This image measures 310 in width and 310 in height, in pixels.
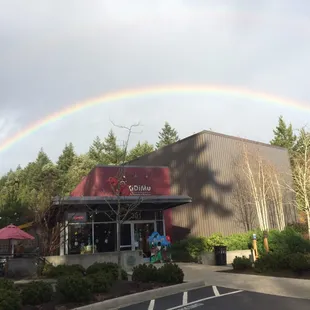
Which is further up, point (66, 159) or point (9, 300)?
point (66, 159)

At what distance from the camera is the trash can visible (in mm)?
19044

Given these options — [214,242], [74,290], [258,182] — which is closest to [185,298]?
[74,290]

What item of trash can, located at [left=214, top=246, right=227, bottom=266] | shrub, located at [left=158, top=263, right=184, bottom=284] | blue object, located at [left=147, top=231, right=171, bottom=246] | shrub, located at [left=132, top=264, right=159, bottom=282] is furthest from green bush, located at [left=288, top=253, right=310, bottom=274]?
blue object, located at [left=147, top=231, right=171, bottom=246]

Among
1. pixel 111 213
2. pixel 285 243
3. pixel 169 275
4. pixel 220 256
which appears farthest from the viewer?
pixel 111 213

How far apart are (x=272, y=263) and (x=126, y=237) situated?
10704 mm

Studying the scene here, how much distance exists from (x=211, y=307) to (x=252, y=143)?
21.2 m

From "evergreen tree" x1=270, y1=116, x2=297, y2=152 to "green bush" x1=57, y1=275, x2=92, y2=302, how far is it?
51.0m

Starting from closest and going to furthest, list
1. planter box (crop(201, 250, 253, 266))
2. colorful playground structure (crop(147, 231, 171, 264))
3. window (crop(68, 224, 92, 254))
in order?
planter box (crop(201, 250, 253, 266)) → colorful playground structure (crop(147, 231, 171, 264)) → window (crop(68, 224, 92, 254))

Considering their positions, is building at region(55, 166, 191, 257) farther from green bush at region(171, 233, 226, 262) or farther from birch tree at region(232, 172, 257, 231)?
birch tree at region(232, 172, 257, 231)

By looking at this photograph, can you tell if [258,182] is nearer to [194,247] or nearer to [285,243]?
[285,243]

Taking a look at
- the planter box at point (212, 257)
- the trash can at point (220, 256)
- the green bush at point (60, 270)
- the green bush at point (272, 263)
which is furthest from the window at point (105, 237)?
the green bush at point (272, 263)

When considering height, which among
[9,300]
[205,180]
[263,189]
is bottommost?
[9,300]

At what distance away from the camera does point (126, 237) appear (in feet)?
74.0

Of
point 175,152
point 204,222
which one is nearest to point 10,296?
point 204,222
